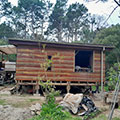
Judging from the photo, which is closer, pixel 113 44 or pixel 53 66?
pixel 53 66

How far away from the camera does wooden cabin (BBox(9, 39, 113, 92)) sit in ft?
30.2

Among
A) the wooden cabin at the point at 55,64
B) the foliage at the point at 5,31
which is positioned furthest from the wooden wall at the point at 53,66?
the foliage at the point at 5,31

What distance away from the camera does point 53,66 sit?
31.3ft

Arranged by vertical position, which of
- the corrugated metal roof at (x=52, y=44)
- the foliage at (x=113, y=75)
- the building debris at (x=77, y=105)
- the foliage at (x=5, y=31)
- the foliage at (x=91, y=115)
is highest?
the foliage at (x=5, y=31)

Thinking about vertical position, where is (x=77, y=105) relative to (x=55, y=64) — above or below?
below

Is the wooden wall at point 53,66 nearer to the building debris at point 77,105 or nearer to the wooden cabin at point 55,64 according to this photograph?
the wooden cabin at point 55,64

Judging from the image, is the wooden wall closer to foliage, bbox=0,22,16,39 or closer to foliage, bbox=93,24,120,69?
foliage, bbox=93,24,120,69

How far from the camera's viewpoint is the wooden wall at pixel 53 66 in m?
9.23

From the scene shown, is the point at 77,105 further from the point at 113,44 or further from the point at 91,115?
the point at 113,44

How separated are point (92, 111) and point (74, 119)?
46.7 inches

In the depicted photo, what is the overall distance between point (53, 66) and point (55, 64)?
205 millimetres

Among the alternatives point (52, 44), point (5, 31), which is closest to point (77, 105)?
point (52, 44)

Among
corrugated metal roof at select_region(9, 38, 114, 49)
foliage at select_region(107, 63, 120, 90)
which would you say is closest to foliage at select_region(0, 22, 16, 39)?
corrugated metal roof at select_region(9, 38, 114, 49)

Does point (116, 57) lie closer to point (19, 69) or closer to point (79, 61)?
point (79, 61)
